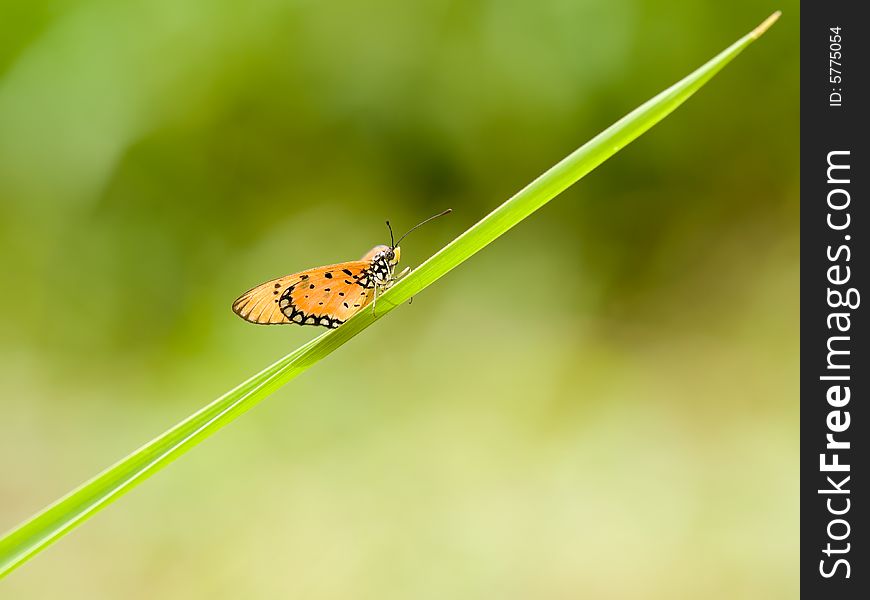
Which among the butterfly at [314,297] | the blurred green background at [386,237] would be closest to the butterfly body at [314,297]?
the butterfly at [314,297]

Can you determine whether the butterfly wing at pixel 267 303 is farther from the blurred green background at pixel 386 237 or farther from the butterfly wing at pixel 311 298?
the blurred green background at pixel 386 237

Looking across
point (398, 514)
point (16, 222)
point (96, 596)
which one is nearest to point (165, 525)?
point (96, 596)

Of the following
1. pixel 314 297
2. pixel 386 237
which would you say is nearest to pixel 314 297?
pixel 314 297

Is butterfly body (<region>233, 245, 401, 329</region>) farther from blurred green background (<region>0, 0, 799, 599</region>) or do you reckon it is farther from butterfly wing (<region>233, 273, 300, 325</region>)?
blurred green background (<region>0, 0, 799, 599</region>)

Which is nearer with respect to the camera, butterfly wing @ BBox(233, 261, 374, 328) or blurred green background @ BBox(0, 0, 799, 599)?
butterfly wing @ BBox(233, 261, 374, 328)

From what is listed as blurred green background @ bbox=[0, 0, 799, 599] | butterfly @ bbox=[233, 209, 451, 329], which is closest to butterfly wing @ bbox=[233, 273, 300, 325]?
butterfly @ bbox=[233, 209, 451, 329]

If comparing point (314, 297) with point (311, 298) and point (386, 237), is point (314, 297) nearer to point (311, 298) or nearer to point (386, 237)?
point (311, 298)

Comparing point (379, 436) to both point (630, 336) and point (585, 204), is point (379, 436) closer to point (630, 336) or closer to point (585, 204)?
point (630, 336)

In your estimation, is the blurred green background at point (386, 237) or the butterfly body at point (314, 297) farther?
the blurred green background at point (386, 237)
